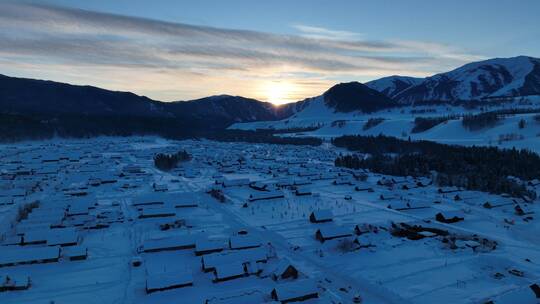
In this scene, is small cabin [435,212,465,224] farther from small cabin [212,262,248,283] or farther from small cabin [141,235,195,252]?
small cabin [141,235,195,252]

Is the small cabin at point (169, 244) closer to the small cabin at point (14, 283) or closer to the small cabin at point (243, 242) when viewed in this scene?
the small cabin at point (243, 242)

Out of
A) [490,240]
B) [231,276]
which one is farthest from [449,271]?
[231,276]

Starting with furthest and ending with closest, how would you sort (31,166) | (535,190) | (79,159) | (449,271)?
(79,159), (31,166), (535,190), (449,271)

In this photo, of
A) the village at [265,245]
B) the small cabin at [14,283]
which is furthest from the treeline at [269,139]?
the small cabin at [14,283]

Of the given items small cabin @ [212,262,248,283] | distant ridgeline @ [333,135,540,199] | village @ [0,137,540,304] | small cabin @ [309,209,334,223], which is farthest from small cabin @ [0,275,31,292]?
distant ridgeline @ [333,135,540,199]

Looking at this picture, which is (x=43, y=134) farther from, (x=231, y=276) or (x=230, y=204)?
(x=231, y=276)
